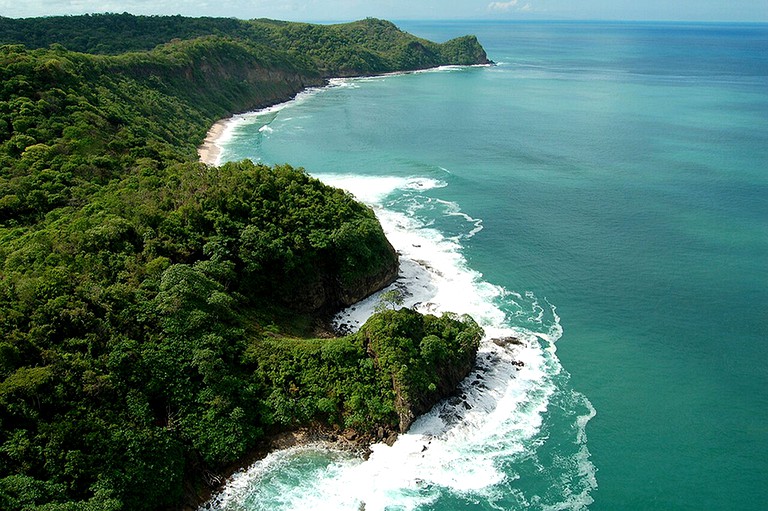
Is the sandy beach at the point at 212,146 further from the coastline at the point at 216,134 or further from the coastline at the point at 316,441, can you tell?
the coastline at the point at 316,441

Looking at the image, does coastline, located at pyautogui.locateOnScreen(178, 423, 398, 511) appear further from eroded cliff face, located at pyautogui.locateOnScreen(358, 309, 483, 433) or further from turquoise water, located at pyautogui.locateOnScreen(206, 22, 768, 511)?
eroded cliff face, located at pyautogui.locateOnScreen(358, 309, 483, 433)

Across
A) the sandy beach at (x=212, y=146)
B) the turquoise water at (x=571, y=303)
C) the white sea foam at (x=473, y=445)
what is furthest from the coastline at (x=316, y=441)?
the sandy beach at (x=212, y=146)

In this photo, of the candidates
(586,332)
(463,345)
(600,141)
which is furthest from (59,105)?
(600,141)

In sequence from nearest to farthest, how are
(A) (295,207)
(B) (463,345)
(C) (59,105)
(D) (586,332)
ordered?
(B) (463,345) < (D) (586,332) < (A) (295,207) < (C) (59,105)

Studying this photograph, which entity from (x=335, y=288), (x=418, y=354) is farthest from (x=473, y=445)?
(x=335, y=288)

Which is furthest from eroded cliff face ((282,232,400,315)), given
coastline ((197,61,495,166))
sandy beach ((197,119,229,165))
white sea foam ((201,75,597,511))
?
sandy beach ((197,119,229,165))

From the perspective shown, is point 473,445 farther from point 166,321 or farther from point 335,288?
point 166,321

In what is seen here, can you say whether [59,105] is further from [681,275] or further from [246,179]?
[681,275]
